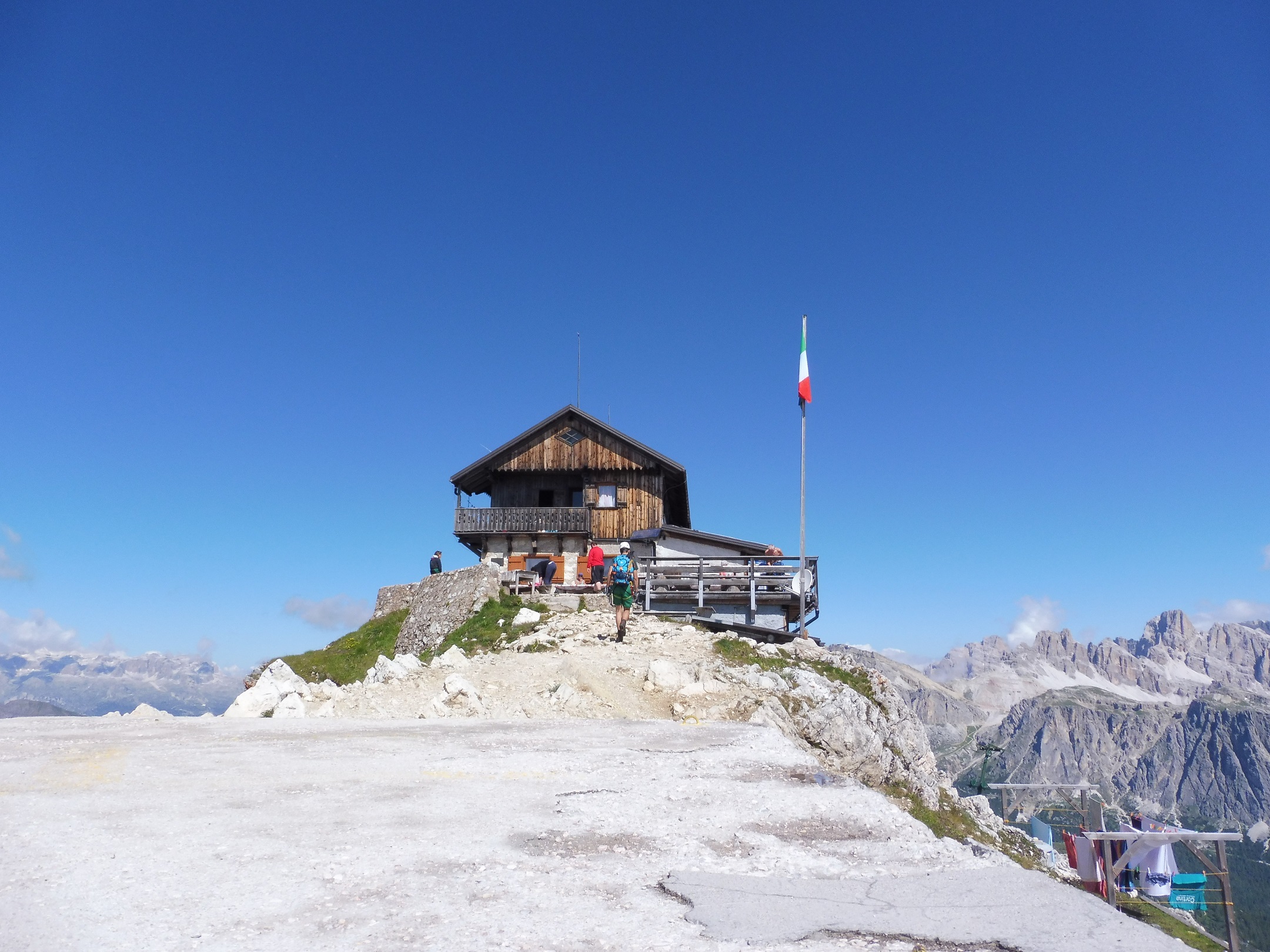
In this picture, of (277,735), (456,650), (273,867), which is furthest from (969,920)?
(456,650)

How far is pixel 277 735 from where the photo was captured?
10594 mm

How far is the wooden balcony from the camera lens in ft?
126

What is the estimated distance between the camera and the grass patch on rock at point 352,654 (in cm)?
2678

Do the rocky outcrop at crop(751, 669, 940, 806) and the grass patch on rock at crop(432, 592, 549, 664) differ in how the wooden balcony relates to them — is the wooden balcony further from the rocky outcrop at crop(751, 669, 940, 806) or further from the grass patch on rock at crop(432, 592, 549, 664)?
the rocky outcrop at crop(751, 669, 940, 806)

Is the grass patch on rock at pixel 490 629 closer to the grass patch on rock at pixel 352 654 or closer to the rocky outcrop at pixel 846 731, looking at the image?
the grass patch on rock at pixel 352 654

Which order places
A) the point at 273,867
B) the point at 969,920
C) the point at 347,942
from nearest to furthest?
the point at 347,942 < the point at 969,920 < the point at 273,867

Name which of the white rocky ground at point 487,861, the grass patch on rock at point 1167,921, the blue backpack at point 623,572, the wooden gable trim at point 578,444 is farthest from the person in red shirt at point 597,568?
the grass patch on rock at point 1167,921

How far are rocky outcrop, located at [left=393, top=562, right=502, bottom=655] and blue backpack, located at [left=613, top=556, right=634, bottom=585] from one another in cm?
853

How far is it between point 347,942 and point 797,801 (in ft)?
13.9

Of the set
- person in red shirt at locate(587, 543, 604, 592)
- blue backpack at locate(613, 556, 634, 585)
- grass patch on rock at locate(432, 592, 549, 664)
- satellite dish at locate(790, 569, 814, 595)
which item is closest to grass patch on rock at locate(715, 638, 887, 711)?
blue backpack at locate(613, 556, 634, 585)

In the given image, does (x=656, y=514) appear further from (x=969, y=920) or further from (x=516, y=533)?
(x=969, y=920)

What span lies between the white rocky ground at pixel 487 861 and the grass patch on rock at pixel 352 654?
59.4ft

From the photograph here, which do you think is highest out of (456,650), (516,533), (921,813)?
(516,533)

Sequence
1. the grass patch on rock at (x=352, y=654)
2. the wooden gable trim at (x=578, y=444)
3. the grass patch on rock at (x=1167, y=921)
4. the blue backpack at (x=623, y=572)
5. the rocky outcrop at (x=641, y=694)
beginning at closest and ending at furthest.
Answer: the rocky outcrop at (x=641, y=694) → the blue backpack at (x=623, y=572) → the grass patch on rock at (x=1167, y=921) → the grass patch on rock at (x=352, y=654) → the wooden gable trim at (x=578, y=444)
